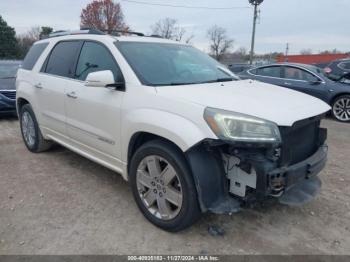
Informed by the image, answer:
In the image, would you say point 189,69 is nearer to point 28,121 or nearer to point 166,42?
point 166,42

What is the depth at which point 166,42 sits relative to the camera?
412cm

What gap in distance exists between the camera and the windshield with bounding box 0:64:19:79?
29.1ft

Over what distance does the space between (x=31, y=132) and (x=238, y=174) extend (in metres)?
3.92

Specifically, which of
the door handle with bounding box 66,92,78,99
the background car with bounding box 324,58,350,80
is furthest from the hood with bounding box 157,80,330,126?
the background car with bounding box 324,58,350,80

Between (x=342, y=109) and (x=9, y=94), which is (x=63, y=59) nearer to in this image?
(x=9, y=94)

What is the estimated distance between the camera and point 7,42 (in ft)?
131

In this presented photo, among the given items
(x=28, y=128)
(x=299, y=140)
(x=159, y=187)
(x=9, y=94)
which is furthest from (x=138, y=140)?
(x=9, y=94)

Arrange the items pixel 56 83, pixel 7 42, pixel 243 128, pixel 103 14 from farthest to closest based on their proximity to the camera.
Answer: pixel 103 14, pixel 7 42, pixel 56 83, pixel 243 128

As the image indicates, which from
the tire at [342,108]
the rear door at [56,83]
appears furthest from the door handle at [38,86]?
the tire at [342,108]

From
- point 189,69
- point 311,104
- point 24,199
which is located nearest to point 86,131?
point 24,199

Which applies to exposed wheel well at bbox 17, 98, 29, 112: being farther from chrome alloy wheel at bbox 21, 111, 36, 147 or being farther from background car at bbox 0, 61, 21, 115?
background car at bbox 0, 61, 21, 115

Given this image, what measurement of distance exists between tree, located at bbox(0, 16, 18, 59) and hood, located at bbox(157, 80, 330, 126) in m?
42.1

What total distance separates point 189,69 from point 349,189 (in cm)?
250

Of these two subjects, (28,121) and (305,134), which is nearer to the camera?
(305,134)
